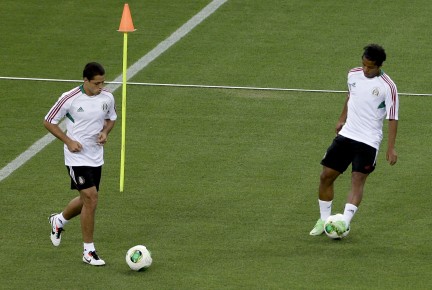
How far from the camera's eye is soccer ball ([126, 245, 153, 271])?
1317 centimetres

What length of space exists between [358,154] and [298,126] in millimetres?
4849

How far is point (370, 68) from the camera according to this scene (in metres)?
14.1

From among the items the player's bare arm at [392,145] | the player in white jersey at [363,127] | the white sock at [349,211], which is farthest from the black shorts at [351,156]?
the white sock at [349,211]

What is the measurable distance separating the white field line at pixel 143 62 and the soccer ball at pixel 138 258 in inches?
160

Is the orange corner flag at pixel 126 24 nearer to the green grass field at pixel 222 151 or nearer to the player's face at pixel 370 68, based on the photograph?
the green grass field at pixel 222 151

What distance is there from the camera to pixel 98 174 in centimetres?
1375

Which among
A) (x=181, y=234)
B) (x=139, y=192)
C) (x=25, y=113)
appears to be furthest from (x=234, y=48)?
(x=181, y=234)

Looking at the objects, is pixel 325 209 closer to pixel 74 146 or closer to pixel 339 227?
pixel 339 227

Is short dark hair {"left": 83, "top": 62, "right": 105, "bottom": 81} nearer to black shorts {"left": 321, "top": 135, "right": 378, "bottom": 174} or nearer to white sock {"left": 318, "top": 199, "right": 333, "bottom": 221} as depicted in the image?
black shorts {"left": 321, "top": 135, "right": 378, "bottom": 174}

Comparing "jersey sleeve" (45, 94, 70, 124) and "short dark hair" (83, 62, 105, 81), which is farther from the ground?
"short dark hair" (83, 62, 105, 81)

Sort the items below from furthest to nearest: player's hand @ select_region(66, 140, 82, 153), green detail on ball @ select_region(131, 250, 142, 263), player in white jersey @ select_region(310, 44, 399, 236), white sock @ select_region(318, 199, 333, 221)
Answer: white sock @ select_region(318, 199, 333, 221) → player in white jersey @ select_region(310, 44, 399, 236) → player's hand @ select_region(66, 140, 82, 153) → green detail on ball @ select_region(131, 250, 142, 263)

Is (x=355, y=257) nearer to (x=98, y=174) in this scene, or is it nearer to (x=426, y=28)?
(x=98, y=174)

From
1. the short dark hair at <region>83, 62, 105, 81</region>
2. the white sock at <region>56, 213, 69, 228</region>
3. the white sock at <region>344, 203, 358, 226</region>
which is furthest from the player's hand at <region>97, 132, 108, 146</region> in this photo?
the white sock at <region>344, 203, 358, 226</region>

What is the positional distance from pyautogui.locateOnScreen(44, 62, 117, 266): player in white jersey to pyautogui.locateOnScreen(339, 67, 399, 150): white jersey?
8.94 ft
